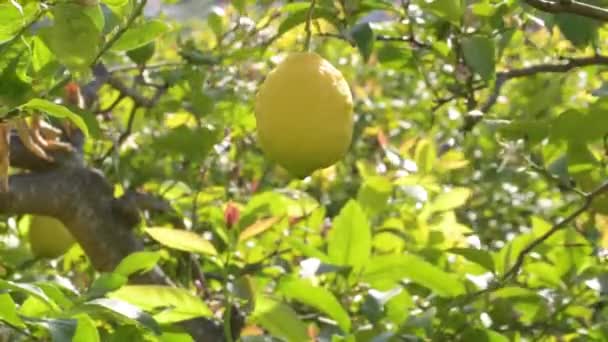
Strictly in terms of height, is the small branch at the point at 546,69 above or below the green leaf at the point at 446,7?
below

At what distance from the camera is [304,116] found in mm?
982

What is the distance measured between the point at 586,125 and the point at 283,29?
369 millimetres

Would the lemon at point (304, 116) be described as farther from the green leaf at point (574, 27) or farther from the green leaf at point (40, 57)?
the green leaf at point (574, 27)

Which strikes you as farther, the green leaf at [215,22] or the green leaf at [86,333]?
the green leaf at [215,22]

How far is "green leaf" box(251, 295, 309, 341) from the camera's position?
1.21 metres

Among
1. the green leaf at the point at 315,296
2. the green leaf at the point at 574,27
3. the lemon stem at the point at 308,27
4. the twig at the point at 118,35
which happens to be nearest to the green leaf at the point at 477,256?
the green leaf at the point at 315,296

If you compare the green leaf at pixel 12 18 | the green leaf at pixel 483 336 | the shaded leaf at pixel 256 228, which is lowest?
the shaded leaf at pixel 256 228

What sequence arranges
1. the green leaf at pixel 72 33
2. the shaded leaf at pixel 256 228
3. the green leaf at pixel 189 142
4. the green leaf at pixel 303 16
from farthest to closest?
the green leaf at pixel 189 142 < the shaded leaf at pixel 256 228 < the green leaf at pixel 303 16 < the green leaf at pixel 72 33

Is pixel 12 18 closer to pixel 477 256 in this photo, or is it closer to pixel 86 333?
pixel 86 333

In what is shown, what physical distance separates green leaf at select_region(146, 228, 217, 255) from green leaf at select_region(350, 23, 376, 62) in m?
0.32

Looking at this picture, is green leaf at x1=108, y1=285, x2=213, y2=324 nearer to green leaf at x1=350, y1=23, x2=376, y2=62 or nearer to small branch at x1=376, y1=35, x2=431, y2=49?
green leaf at x1=350, y1=23, x2=376, y2=62

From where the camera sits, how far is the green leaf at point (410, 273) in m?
1.24

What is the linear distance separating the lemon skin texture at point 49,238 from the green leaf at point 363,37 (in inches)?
25.7

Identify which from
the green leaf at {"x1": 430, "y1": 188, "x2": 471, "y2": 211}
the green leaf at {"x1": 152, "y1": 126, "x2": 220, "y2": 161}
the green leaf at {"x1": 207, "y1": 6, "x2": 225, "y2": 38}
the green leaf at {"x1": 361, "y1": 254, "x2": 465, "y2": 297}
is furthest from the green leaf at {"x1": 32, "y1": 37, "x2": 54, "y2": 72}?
the green leaf at {"x1": 430, "y1": 188, "x2": 471, "y2": 211}
